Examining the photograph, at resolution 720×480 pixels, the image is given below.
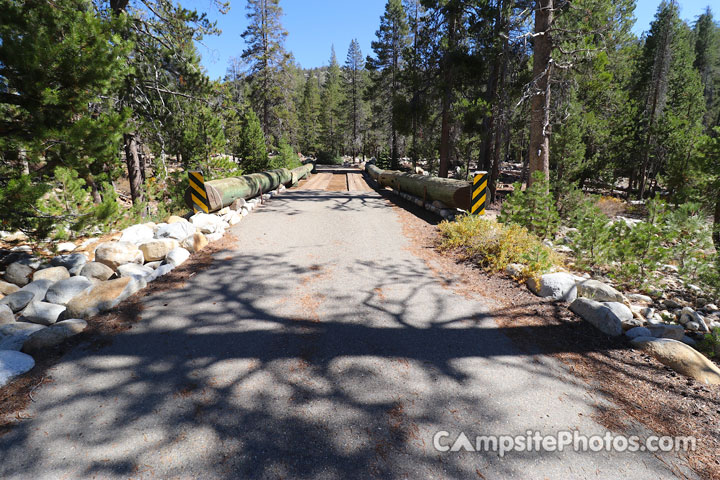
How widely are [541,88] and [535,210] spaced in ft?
11.7

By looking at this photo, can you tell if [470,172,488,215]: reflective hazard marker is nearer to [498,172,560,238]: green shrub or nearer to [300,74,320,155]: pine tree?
[498,172,560,238]: green shrub

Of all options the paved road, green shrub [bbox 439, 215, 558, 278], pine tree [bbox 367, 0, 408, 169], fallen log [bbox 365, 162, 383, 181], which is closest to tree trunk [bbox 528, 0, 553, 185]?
green shrub [bbox 439, 215, 558, 278]

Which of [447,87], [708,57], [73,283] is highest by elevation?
[708,57]

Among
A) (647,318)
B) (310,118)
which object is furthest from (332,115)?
(647,318)

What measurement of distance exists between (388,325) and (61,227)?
17.1 feet

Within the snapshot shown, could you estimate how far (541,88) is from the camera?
8.42 m

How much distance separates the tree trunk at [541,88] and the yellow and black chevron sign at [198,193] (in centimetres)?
838

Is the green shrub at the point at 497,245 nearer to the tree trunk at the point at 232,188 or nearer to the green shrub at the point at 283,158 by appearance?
the tree trunk at the point at 232,188

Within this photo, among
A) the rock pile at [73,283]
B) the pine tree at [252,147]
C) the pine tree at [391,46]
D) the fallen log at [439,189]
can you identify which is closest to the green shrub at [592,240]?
the fallen log at [439,189]

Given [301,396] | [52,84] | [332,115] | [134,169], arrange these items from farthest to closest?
[332,115] → [134,169] → [52,84] → [301,396]

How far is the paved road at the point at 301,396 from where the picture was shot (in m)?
2.19

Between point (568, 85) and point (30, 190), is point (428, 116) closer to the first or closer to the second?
point (568, 85)

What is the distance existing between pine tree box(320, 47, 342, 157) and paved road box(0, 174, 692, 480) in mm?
49206

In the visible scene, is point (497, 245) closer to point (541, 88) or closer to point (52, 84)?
point (541, 88)
